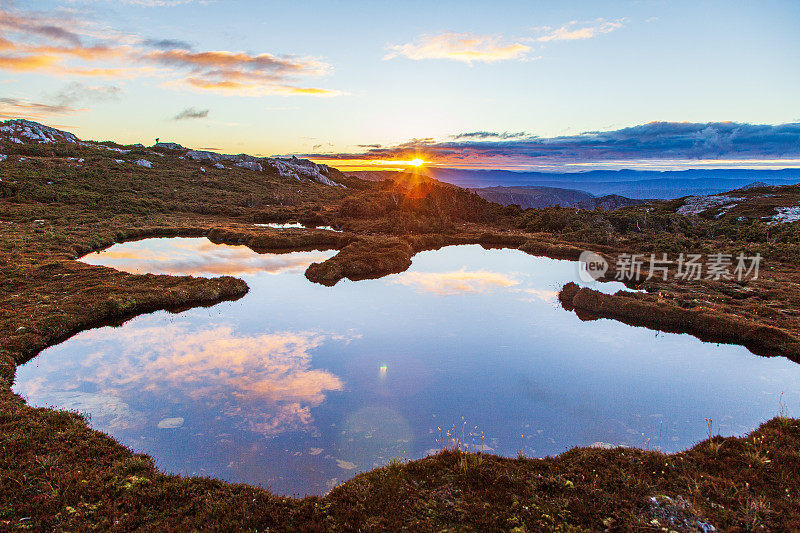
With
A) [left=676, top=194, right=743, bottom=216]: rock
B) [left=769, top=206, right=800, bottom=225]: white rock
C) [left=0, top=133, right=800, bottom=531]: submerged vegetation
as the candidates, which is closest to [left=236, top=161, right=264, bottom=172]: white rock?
[left=0, top=133, right=800, bottom=531]: submerged vegetation

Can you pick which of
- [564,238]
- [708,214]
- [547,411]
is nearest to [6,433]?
[547,411]

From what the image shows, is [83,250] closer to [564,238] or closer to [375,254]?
[375,254]

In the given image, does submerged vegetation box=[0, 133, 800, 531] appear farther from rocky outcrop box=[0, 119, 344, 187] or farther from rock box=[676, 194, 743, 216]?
rocky outcrop box=[0, 119, 344, 187]

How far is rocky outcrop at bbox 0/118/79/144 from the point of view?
5955 inches

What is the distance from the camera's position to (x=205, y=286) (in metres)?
33.5

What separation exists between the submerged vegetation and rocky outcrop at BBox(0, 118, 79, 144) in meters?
121

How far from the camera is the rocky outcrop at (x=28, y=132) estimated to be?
151 metres

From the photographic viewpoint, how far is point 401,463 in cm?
1385

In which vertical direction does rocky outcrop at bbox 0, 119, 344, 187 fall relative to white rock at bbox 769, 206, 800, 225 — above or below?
above

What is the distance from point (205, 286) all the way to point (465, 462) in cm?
2948

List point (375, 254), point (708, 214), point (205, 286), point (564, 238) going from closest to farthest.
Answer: point (205, 286)
point (375, 254)
point (564, 238)
point (708, 214)

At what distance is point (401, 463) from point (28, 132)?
759 ft

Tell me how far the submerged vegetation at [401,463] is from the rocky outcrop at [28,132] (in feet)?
399

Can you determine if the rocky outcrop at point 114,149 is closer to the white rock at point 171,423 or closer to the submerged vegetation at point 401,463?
the submerged vegetation at point 401,463
